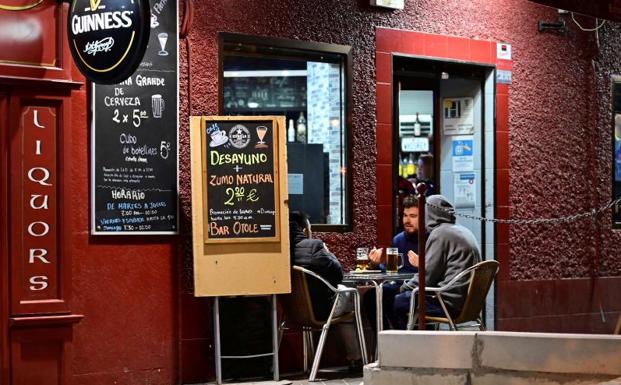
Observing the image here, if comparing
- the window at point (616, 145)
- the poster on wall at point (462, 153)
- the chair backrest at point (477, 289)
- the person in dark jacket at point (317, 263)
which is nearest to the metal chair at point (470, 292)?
the chair backrest at point (477, 289)

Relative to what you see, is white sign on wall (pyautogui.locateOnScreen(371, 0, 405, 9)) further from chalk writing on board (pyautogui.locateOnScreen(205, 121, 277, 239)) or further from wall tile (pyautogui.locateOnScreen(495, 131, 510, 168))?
chalk writing on board (pyautogui.locateOnScreen(205, 121, 277, 239))

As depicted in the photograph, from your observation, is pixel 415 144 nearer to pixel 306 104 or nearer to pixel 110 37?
pixel 306 104

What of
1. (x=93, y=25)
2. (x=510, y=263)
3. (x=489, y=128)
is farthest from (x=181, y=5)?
(x=510, y=263)

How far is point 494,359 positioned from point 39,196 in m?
3.26

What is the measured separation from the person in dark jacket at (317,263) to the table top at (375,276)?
0.31ft

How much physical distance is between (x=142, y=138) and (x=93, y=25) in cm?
124

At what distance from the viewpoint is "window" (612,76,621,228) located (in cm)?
1069

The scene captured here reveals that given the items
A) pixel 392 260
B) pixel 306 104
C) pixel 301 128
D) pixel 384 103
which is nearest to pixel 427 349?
pixel 392 260

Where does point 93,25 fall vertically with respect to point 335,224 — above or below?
above

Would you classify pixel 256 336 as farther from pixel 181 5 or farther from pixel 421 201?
pixel 181 5

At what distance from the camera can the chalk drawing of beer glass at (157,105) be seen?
301 inches

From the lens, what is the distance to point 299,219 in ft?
26.1

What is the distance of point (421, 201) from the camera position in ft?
21.5

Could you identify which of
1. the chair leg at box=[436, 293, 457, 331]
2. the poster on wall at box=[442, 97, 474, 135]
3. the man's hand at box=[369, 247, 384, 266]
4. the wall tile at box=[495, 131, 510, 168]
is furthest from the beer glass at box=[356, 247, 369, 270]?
the poster on wall at box=[442, 97, 474, 135]
